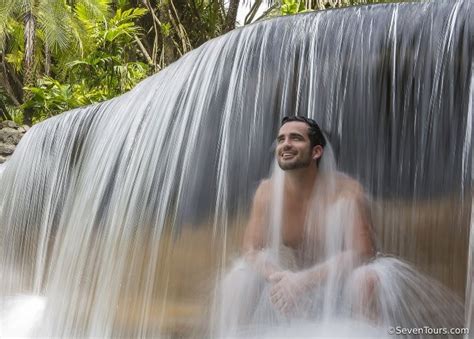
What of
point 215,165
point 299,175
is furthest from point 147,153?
point 299,175

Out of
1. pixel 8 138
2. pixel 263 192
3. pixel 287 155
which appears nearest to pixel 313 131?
pixel 287 155

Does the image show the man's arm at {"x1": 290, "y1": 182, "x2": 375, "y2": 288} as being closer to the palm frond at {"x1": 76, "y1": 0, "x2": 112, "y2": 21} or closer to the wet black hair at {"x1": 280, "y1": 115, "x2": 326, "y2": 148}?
the wet black hair at {"x1": 280, "y1": 115, "x2": 326, "y2": 148}

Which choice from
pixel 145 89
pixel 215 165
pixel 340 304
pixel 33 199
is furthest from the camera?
pixel 33 199

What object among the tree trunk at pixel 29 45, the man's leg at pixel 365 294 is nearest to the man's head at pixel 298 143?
the man's leg at pixel 365 294

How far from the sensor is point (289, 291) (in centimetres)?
480

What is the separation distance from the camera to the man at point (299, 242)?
472 centimetres

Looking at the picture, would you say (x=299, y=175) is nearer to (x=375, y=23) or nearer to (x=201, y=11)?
(x=375, y=23)

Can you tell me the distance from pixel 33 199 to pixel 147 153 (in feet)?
11.5

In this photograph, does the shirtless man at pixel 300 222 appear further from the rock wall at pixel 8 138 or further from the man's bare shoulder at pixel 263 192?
the rock wall at pixel 8 138

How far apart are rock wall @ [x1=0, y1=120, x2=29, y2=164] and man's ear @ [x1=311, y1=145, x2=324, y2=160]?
10801mm

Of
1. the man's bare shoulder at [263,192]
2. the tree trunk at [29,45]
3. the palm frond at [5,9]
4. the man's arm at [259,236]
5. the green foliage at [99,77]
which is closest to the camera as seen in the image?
the man's arm at [259,236]

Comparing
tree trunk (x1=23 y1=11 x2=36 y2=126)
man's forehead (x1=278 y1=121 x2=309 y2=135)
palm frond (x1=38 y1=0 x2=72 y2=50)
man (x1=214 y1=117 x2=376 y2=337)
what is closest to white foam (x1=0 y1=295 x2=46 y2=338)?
man (x1=214 y1=117 x2=376 y2=337)

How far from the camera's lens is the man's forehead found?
16.4ft

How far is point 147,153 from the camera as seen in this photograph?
6816 millimetres
